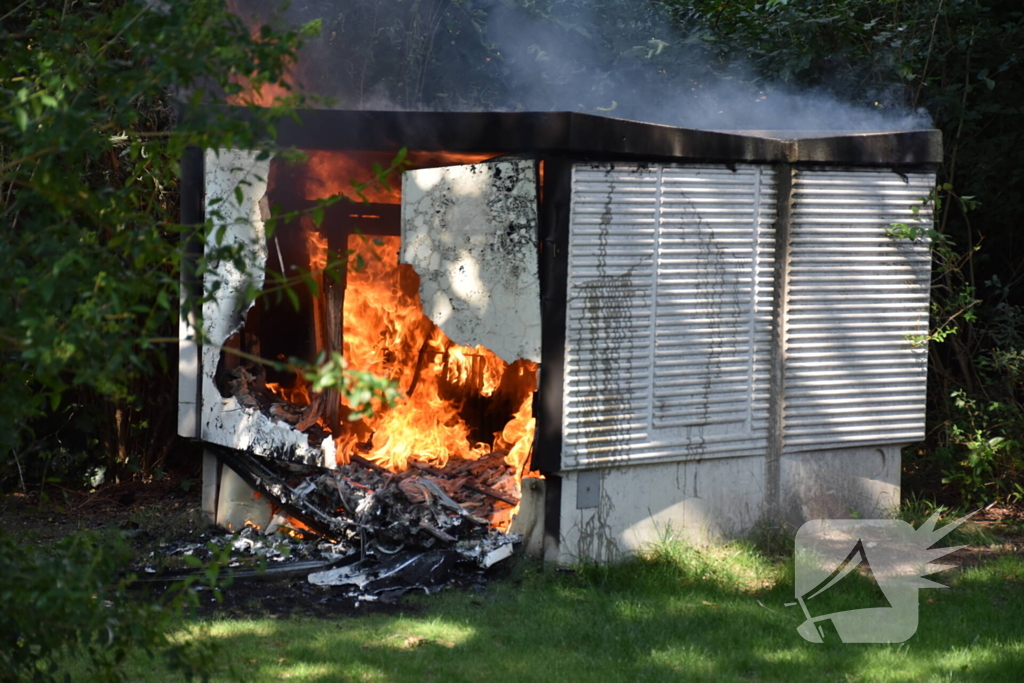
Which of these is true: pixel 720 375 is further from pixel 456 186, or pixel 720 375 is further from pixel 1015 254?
pixel 1015 254

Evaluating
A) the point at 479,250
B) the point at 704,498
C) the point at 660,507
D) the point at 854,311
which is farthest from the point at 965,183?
the point at 479,250

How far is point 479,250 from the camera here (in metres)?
6.82

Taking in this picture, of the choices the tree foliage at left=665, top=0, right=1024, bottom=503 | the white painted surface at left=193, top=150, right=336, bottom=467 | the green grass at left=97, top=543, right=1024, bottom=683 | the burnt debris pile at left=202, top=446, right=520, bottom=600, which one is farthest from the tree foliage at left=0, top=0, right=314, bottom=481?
the tree foliage at left=665, top=0, right=1024, bottom=503

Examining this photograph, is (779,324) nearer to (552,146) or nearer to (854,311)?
(854,311)

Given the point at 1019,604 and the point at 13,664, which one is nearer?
the point at 13,664

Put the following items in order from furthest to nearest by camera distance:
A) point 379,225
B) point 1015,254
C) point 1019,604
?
point 1015,254
point 379,225
point 1019,604

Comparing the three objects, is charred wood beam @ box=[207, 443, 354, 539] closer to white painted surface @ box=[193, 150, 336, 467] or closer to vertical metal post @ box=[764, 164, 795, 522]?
white painted surface @ box=[193, 150, 336, 467]

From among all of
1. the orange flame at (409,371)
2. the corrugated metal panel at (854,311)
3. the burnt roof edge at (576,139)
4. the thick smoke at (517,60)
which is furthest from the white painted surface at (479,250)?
the thick smoke at (517,60)

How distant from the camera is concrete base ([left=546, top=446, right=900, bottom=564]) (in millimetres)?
6918

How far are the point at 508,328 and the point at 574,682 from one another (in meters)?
2.33

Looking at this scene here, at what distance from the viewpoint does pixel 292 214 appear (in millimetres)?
2955

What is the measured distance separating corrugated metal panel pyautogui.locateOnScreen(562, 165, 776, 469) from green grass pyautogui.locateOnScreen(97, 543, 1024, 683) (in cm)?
86

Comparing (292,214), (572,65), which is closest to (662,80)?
(572,65)

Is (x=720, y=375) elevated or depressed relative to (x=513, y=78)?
depressed
